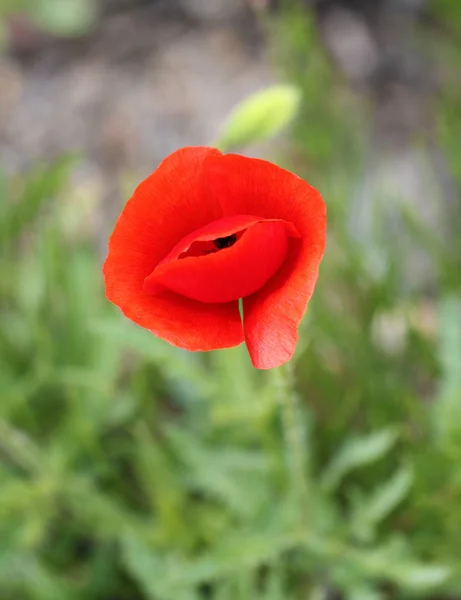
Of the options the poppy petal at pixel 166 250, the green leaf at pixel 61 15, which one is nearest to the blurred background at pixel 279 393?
the poppy petal at pixel 166 250

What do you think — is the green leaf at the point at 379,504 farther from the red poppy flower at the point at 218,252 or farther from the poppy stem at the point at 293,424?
the red poppy flower at the point at 218,252

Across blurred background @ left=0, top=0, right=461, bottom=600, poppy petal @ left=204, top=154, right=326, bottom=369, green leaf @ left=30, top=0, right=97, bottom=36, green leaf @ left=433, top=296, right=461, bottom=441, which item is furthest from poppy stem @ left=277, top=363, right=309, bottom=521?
green leaf @ left=30, top=0, right=97, bottom=36

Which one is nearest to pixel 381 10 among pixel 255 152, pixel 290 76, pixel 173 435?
pixel 255 152

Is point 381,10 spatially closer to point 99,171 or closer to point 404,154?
point 404,154

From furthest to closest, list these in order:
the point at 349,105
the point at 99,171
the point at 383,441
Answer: the point at 99,171
the point at 349,105
the point at 383,441

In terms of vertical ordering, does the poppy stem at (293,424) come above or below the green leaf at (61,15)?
below

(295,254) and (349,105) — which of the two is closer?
(295,254)

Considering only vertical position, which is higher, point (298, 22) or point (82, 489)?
point (298, 22)

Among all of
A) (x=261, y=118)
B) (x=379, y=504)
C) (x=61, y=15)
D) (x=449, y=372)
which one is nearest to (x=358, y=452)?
(x=379, y=504)
